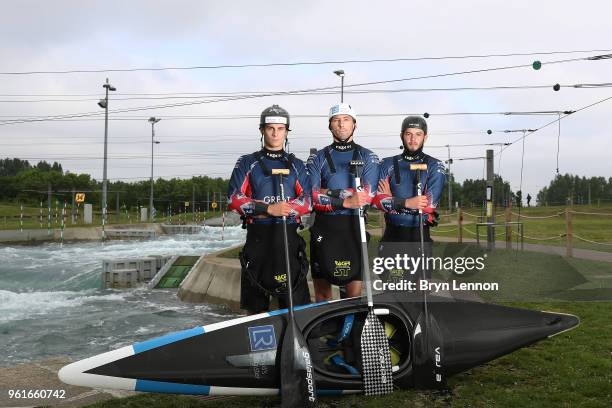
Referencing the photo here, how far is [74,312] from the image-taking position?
561 inches

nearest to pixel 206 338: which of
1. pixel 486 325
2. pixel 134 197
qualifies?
pixel 486 325

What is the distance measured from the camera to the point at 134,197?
286 ft

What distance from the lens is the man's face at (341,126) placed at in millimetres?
5121

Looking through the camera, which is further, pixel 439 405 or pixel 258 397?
pixel 258 397

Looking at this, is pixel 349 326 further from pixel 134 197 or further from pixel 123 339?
pixel 134 197

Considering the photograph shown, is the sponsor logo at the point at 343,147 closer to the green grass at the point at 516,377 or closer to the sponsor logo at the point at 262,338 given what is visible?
the green grass at the point at 516,377

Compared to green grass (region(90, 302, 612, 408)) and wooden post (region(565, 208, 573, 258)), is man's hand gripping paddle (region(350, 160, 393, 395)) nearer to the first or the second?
green grass (region(90, 302, 612, 408))

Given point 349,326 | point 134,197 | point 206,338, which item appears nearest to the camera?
point 206,338

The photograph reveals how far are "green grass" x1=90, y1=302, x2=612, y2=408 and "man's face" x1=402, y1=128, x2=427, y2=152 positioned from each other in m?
2.36

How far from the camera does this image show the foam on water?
1076 cm

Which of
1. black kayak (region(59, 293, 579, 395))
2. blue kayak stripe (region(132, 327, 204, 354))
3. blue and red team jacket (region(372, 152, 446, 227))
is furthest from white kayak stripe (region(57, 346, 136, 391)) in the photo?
blue and red team jacket (region(372, 152, 446, 227))

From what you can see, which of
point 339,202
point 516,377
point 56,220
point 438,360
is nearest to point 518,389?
point 516,377

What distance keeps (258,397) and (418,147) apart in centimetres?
291

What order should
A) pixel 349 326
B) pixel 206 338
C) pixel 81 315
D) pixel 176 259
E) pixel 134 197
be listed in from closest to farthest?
1. pixel 206 338
2. pixel 349 326
3. pixel 81 315
4. pixel 176 259
5. pixel 134 197
